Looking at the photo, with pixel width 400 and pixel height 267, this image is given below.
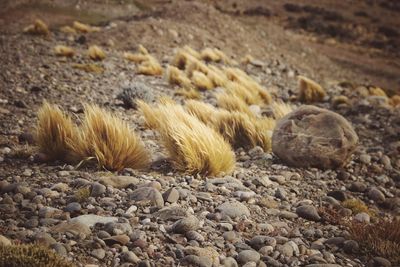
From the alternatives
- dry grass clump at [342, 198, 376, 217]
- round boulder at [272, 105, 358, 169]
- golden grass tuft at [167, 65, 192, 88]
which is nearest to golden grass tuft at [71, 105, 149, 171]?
round boulder at [272, 105, 358, 169]

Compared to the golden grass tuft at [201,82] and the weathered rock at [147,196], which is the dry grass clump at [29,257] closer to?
the weathered rock at [147,196]

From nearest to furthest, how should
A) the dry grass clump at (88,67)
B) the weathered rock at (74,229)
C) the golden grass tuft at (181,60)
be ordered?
1. the weathered rock at (74,229)
2. the dry grass clump at (88,67)
3. the golden grass tuft at (181,60)

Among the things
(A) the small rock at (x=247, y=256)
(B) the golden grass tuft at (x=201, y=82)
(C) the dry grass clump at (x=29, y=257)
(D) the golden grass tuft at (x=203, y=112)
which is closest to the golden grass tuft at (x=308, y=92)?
(B) the golden grass tuft at (x=201, y=82)

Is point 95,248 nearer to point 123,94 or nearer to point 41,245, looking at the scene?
point 41,245

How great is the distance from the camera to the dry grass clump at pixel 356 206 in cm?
390

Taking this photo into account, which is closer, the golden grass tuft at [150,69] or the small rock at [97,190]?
the small rock at [97,190]

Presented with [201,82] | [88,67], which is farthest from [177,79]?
[88,67]

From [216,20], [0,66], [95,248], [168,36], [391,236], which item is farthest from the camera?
→ [216,20]

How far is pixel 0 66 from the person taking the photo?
796 cm

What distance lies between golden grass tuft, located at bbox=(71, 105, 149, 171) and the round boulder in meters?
1.80

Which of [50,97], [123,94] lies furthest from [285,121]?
[50,97]

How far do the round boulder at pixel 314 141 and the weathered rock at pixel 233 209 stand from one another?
1.70m

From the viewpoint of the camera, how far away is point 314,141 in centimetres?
482

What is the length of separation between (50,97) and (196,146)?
3658mm
